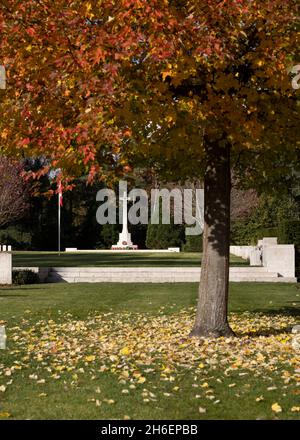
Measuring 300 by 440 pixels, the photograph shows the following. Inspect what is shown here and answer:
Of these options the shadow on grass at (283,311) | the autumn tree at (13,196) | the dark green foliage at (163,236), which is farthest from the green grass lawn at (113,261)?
the dark green foliage at (163,236)

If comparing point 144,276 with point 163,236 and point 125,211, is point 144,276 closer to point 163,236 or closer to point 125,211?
point 125,211

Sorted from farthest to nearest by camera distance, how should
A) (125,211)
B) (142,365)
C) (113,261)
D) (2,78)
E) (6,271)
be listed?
(125,211) < (113,261) < (6,271) < (2,78) < (142,365)

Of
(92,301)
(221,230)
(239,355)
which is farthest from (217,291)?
(92,301)

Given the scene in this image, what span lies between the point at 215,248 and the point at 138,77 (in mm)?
3035

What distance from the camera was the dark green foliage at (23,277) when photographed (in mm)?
21406

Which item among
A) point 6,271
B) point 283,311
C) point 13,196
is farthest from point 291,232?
point 13,196

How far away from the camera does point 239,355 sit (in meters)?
8.50

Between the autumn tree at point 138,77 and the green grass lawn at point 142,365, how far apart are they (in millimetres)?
2390

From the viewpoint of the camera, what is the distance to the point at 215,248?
32.8ft

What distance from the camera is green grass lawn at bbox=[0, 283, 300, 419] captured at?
6.08 meters

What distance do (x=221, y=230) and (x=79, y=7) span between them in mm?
3814

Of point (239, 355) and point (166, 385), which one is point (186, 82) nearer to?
point (239, 355)

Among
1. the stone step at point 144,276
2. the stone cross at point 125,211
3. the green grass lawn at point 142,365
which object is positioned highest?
the stone cross at point 125,211

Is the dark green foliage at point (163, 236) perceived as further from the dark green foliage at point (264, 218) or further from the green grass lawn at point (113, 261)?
the green grass lawn at point (113, 261)
